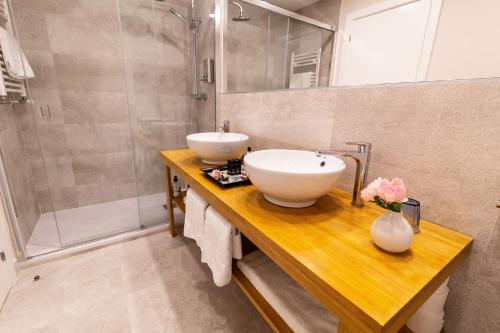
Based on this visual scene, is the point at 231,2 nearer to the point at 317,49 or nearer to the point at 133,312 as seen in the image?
the point at 317,49

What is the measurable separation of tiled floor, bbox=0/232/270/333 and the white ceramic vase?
928mm

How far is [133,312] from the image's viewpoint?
1283mm

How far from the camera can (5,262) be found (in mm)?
1391

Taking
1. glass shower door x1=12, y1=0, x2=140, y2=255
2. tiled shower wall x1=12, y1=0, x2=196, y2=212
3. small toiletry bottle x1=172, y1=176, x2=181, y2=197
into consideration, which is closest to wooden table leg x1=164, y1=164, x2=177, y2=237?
small toiletry bottle x1=172, y1=176, x2=181, y2=197

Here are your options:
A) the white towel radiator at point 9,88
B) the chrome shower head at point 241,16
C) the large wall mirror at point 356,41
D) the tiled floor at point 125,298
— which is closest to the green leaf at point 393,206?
the large wall mirror at point 356,41

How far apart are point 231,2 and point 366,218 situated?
5.84 ft

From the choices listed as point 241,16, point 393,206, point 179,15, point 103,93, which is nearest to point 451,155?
point 393,206

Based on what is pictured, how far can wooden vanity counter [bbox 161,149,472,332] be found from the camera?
473 mm

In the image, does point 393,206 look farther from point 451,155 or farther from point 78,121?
point 78,121

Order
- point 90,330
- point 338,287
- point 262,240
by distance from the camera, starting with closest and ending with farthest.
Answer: point 338,287
point 262,240
point 90,330

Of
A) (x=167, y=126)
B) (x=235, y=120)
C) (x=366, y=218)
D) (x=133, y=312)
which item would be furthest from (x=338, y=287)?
(x=167, y=126)

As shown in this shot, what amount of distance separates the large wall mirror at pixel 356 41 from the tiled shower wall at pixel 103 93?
89cm

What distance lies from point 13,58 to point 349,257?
7.73ft

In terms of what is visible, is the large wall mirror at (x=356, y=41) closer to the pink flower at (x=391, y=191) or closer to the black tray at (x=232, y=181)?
the pink flower at (x=391, y=191)
